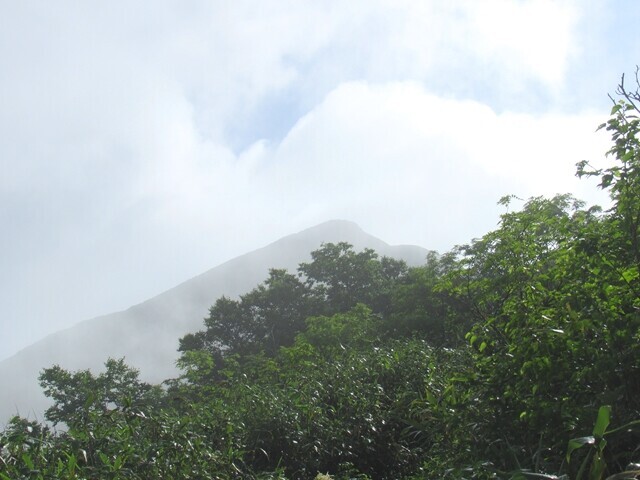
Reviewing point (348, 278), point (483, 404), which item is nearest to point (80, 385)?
point (348, 278)

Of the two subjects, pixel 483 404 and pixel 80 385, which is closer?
pixel 483 404

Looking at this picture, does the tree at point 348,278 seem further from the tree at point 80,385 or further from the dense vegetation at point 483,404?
the dense vegetation at point 483,404

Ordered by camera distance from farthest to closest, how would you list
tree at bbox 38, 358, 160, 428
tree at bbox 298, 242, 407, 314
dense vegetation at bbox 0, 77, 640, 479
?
tree at bbox 298, 242, 407, 314
tree at bbox 38, 358, 160, 428
dense vegetation at bbox 0, 77, 640, 479

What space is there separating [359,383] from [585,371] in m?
4.95

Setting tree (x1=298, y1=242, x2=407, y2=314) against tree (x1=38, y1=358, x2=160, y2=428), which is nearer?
tree (x1=38, y1=358, x2=160, y2=428)

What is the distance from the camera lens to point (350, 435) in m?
7.31

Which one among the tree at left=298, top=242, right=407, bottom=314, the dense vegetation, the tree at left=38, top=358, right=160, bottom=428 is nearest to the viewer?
the dense vegetation

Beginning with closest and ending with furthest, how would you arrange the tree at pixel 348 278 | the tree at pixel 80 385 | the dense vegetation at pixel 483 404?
the dense vegetation at pixel 483 404
the tree at pixel 80 385
the tree at pixel 348 278

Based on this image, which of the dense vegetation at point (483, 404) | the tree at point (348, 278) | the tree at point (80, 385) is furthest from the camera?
the tree at point (348, 278)

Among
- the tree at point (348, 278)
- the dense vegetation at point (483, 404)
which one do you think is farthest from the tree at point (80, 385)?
the dense vegetation at point (483, 404)

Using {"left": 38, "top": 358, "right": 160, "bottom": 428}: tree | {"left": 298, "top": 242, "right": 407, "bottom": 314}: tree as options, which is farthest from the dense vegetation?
{"left": 298, "top": 242, "right": 407, "bottom": 314}: tree

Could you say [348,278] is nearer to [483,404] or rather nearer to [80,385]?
[80,385]

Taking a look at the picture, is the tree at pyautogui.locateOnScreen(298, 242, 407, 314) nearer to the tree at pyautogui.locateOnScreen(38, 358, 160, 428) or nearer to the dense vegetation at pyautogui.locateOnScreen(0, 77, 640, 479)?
the tree at pyautogui.locateOnScreen(38, 358, 160, 428)

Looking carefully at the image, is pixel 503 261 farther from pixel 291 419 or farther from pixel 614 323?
pixel 291 419
